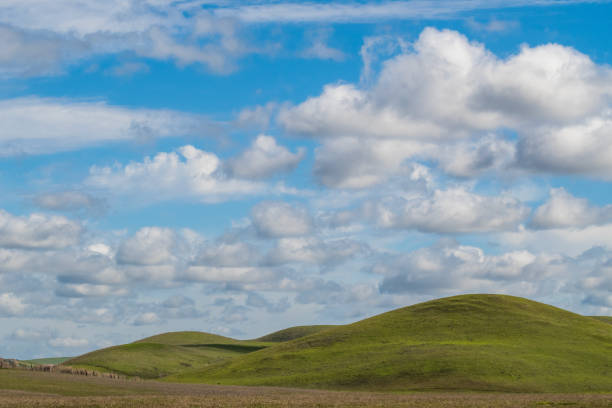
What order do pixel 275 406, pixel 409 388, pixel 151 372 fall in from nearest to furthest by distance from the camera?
1. pixel 275 406
2. pixel 409 388
3. pixel 151 372

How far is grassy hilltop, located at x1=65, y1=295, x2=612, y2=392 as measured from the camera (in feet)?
332

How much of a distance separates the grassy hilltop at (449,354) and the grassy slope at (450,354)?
158 mm

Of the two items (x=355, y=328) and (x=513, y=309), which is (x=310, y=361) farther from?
(x=513, y=309)

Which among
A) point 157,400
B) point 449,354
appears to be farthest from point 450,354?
point 157,400

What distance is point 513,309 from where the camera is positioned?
151 metres

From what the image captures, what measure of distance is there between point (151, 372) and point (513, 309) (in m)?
84.7

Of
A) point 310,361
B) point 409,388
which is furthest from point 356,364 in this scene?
point 409,388

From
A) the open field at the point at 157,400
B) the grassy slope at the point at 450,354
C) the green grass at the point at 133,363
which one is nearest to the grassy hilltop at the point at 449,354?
the grassy slope at the point at 450,354

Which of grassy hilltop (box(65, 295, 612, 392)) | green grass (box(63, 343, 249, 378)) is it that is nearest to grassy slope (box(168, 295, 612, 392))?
grassy hilltop (box(65, 295, 612, 392))

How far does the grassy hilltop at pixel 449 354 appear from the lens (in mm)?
101188

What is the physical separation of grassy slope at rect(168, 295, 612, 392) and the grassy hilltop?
16 cm

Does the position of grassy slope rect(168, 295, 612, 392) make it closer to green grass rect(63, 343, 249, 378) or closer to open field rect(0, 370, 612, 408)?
open field rect(0, 370, 612, 408)

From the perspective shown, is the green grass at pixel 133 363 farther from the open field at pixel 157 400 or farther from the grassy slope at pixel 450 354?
the open field at pixel 157 400

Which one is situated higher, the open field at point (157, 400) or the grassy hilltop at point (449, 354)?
the grassy hilltop at point (449, 354)
